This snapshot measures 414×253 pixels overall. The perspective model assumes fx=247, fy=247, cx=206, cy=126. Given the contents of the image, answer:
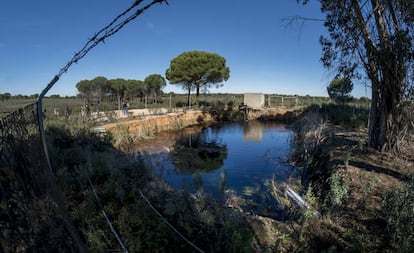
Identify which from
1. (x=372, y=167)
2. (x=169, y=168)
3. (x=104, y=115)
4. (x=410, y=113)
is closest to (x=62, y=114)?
(x=104, y=115)

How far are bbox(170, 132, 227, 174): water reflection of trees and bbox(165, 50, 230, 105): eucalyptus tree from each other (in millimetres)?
12651

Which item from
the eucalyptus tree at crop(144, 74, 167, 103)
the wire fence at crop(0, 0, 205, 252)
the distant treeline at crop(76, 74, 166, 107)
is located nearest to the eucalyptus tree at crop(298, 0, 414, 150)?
the wire fence at crop(0, 0, 205, 252)

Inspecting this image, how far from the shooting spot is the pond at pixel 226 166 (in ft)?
17.5

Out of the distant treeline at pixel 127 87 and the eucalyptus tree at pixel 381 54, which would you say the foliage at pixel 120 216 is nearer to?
the eucalyptus tree at pixel 381 54

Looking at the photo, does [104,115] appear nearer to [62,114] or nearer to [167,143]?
[62,114]

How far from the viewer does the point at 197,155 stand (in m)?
9.45

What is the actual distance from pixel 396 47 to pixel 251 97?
68.7 ft

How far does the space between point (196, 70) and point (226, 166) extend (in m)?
16.1

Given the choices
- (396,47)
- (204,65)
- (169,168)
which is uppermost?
(204,65)

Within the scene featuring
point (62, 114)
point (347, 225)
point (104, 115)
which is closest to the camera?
point (347, 225)

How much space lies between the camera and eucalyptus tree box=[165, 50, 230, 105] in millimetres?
22922

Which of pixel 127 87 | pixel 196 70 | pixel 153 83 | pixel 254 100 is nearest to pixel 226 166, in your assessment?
pixel 196 70

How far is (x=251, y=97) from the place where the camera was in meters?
25.6

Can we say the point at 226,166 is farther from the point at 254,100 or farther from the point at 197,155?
the point at 254,100
